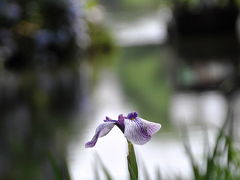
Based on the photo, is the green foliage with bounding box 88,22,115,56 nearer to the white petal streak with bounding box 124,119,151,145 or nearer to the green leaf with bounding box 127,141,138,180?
the green leaf with bounding box 127,141,138,180

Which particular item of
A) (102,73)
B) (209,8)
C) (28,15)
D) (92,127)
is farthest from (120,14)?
(92,127)

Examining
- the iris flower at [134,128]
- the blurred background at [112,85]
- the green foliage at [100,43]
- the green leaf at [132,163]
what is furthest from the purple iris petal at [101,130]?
the green foliage at [100,43]

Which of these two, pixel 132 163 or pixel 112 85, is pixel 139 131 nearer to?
pixel 132 163

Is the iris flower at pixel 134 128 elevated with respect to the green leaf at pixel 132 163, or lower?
elevated

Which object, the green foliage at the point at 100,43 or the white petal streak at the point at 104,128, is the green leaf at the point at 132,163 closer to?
the white petal streak at the point at 104,128

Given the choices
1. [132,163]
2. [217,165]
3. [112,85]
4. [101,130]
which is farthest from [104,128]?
[112,85]

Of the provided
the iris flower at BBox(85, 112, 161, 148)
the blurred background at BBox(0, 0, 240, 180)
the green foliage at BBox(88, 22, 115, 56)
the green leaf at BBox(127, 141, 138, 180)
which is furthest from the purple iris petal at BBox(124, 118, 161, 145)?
the green foliage at BBox(88, 22, 115, 56)

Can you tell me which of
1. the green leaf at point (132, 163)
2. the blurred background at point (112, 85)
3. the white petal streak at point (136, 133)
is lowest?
the blurred background at point (112, 85)
